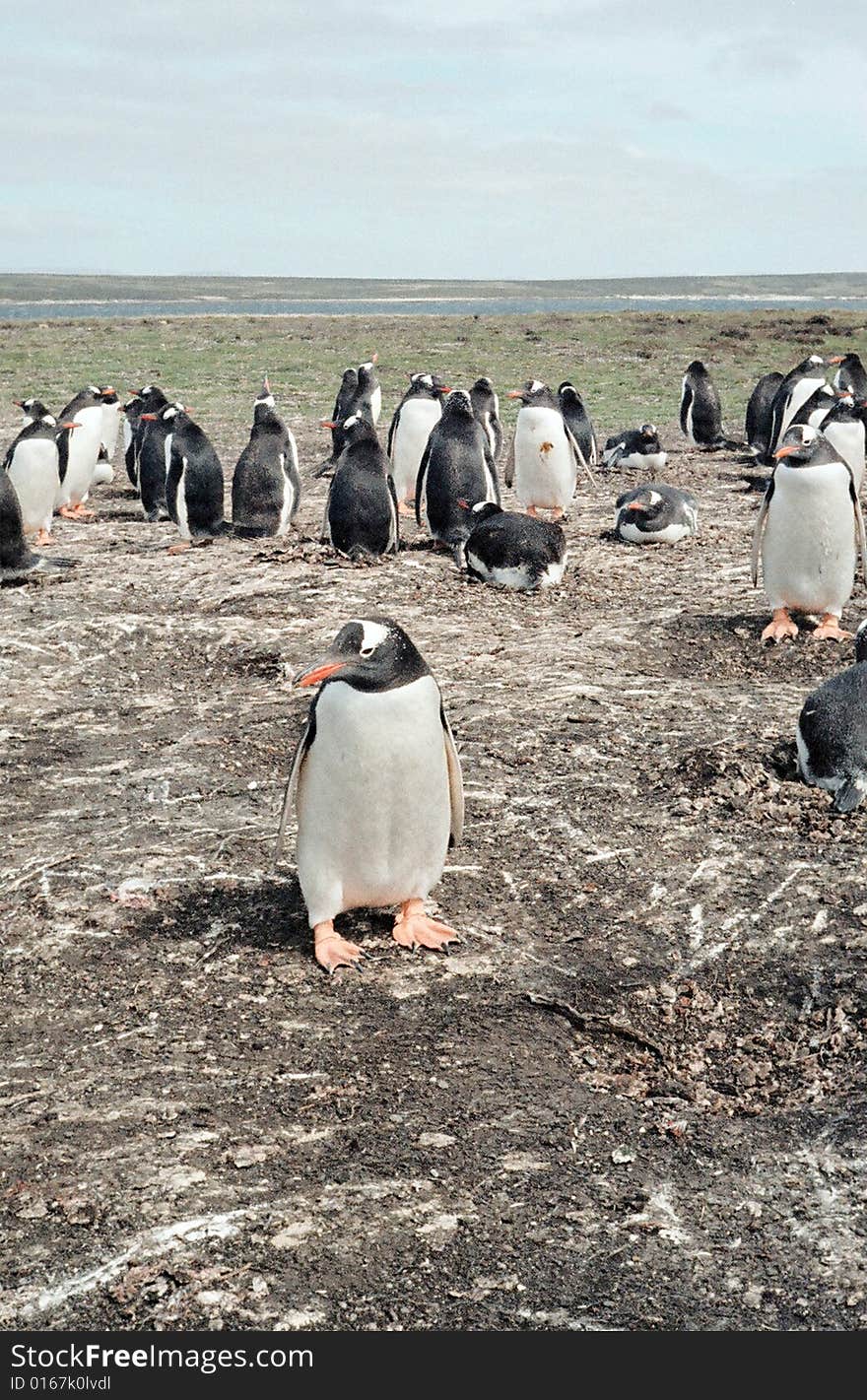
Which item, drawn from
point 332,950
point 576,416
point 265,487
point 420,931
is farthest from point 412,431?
point 332,950

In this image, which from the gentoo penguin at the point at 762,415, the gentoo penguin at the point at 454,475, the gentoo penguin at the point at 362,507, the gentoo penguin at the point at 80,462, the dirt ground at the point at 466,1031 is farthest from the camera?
the gentoo penguin at the point at 762,415

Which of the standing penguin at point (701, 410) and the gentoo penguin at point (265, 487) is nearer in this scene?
the gentoo penguin at point (265, 487)

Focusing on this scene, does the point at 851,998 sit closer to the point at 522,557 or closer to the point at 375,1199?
the point at 375,1199

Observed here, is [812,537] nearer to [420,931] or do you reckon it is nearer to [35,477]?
[420,931]

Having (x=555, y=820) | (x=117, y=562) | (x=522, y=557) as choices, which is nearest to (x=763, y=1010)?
(x=555, y=820)

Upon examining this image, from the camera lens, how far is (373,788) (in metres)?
4.48

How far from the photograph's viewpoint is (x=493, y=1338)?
2.90m

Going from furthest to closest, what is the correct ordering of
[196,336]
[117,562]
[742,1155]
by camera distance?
[196,336], [117,562], [742,1155]

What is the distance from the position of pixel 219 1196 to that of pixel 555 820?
2532 millimetres

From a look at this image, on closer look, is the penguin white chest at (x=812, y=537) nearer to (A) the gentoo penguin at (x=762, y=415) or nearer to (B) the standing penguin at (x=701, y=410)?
(A) the gentoo penguin at (x=762, y=415)

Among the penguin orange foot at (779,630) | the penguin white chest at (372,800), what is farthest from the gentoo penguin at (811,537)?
the penguin white chest at (372,800)

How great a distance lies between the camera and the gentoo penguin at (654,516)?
1086 cm

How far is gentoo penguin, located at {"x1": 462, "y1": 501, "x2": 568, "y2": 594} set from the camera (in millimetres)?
9492

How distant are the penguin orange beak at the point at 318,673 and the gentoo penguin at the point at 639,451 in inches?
447
